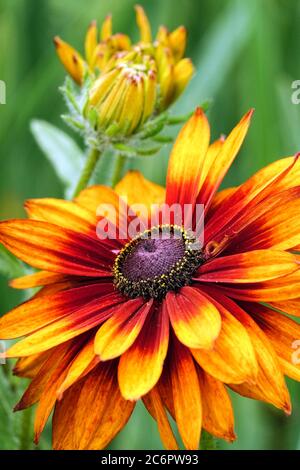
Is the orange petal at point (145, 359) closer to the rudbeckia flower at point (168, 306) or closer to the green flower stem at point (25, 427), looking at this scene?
the rudbeckia flower at point (168, 306)

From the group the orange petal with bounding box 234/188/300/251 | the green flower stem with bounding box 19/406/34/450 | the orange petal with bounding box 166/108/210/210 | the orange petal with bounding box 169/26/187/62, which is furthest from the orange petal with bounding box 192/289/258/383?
the orange petal with bounding box 169/26/187/62

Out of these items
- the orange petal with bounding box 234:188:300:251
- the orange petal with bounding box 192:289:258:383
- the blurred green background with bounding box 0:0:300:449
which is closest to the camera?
the orange petal with bounding box 192:289:258:383

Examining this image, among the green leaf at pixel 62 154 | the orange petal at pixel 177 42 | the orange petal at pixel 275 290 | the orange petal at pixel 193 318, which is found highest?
the orange petal at pixel 177 42

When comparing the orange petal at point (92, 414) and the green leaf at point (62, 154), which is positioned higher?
the green leaf at point (62, 154)

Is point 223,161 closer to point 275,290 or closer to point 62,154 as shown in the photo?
point 275,290

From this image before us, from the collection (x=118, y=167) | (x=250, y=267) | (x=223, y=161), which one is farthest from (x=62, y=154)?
(x=250, y=267)

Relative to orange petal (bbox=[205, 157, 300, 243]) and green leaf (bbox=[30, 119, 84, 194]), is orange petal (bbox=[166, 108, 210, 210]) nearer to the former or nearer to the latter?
orange petal (bbox=[205, 157, 300, 243])

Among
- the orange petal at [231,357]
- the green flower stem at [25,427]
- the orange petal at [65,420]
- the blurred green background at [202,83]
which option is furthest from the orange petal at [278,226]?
the blurred green background at [202,83]
